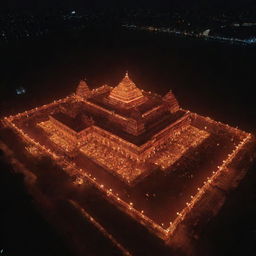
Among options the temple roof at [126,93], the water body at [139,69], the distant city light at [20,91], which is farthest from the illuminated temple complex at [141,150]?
the distant city light at [20,91]

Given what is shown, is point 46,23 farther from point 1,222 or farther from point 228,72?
point 1,222

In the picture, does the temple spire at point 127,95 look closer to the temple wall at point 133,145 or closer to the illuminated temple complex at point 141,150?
the illuminated temple complex at point 141,150

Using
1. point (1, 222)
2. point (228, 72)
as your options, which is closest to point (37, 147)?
point (1, 222)

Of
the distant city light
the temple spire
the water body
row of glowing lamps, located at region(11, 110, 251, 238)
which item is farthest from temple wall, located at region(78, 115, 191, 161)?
the distant city light

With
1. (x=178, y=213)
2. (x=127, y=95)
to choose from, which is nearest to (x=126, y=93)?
(x=127, y=95)

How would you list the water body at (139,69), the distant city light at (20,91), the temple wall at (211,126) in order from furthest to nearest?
the distant city light at (20,91) < the water body at (139,69) < the temple wall at (211,126)

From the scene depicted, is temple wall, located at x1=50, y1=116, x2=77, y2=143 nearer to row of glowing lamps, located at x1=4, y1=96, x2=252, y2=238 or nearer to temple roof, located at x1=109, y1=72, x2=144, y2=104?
row of glowing lamps, located at x1=4, y1=96, x2=252, y2=238
